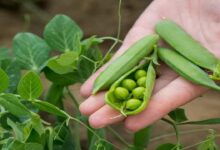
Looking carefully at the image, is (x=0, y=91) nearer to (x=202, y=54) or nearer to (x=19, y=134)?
(x=19, y=134)

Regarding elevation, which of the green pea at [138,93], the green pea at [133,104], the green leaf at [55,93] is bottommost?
the green leaf at [55,93]

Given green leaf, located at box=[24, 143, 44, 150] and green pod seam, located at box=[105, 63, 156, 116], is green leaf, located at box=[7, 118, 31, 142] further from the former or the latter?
green pod seam, located at box=[105, 63, 156, 116]

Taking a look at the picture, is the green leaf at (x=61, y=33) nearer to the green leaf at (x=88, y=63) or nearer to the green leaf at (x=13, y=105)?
the green leaf at (x=88, y=63)

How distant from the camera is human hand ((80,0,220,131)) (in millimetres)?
964

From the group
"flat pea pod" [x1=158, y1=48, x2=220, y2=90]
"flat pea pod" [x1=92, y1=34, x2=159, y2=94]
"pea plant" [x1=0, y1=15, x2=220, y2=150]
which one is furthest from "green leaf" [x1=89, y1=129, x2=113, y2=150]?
"flat pea pod" [x1=158, y1=48, x2=220, y2=90]

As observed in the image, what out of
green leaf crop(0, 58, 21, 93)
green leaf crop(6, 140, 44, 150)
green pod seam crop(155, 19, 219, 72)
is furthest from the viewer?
green leaf crop(0, 58, 21, 93)

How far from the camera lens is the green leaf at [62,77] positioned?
1156mm

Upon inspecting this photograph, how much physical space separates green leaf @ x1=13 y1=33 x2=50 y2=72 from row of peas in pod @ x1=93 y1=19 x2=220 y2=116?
213 mm

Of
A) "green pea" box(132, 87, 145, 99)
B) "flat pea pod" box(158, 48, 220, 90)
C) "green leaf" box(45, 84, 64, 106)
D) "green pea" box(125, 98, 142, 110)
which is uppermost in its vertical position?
"flat pea pod" box(158, 48, 220, 90)

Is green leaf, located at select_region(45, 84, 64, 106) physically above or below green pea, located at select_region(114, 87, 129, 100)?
below

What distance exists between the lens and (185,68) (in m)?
1.01

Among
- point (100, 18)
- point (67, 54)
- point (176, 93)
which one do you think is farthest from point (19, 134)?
point (100, 18)

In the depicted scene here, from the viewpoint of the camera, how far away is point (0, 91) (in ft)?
3.27

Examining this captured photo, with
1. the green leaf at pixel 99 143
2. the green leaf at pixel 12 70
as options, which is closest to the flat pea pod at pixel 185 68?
the green leaf at pixel 99 143
